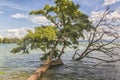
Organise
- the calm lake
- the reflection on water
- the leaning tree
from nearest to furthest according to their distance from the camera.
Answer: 1. the reflection on water
2. the calm lake
3. the leaning tree

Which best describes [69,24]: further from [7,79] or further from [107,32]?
[7,79]

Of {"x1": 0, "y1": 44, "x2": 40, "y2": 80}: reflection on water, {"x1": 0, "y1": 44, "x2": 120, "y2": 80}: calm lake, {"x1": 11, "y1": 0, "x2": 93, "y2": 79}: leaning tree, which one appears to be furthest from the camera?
{"x1": 11, "y1": 0, "x2": 93, "y2": 79}: leaning tree

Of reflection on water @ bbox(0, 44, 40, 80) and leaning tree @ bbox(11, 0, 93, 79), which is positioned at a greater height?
leaning tree @ bbox(11, 0, 93, 79)

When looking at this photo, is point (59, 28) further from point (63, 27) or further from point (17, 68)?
point (17, 68)

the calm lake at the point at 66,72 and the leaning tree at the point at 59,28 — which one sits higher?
the leaning tree at the point at 59,28

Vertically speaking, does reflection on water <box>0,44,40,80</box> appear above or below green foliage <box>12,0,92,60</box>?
below

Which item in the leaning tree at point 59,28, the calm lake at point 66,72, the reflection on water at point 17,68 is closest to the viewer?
the reflection on water at point 17,68

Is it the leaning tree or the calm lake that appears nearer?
the calm lake

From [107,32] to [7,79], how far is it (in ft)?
64.0

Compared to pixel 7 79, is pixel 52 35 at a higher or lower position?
higher

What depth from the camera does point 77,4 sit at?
3353cm

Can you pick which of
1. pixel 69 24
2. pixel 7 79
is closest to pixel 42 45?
pixel 69 24

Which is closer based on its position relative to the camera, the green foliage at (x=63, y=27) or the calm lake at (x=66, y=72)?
the calm lake at (x=66, y=72)

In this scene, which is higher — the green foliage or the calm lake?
the green foliage
